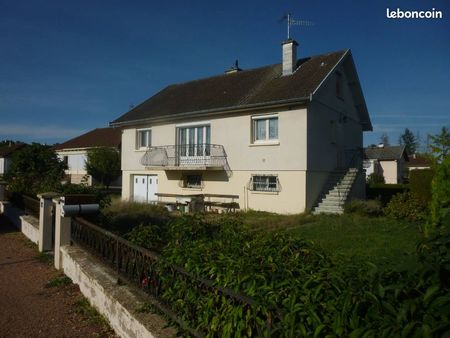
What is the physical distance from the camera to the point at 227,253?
10.6ft

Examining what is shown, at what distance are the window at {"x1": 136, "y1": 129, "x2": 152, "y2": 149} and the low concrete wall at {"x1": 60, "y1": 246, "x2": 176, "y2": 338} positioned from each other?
15.9 metres

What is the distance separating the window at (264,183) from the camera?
653 inches

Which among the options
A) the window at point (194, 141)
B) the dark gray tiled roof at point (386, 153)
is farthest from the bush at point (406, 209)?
the dark gray tiled roof at point (386, 153)

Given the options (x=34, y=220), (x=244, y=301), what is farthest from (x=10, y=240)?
(x=244, y=301)

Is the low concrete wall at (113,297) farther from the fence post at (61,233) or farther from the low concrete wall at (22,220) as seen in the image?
the low concrete wall at (22,220)

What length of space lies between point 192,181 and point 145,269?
15703 mm

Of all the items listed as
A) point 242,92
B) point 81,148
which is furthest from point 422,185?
point 81,148

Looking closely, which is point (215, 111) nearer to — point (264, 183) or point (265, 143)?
point (265, 143)

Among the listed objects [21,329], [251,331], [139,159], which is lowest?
[21,329]

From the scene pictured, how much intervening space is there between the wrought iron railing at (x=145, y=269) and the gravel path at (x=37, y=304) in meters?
0.71

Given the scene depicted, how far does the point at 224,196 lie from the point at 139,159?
6.75m

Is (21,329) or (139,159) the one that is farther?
(139,159)

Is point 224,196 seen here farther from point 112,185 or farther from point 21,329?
point 112,185

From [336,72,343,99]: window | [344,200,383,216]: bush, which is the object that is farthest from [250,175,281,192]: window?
[336,72,343,99]: window
